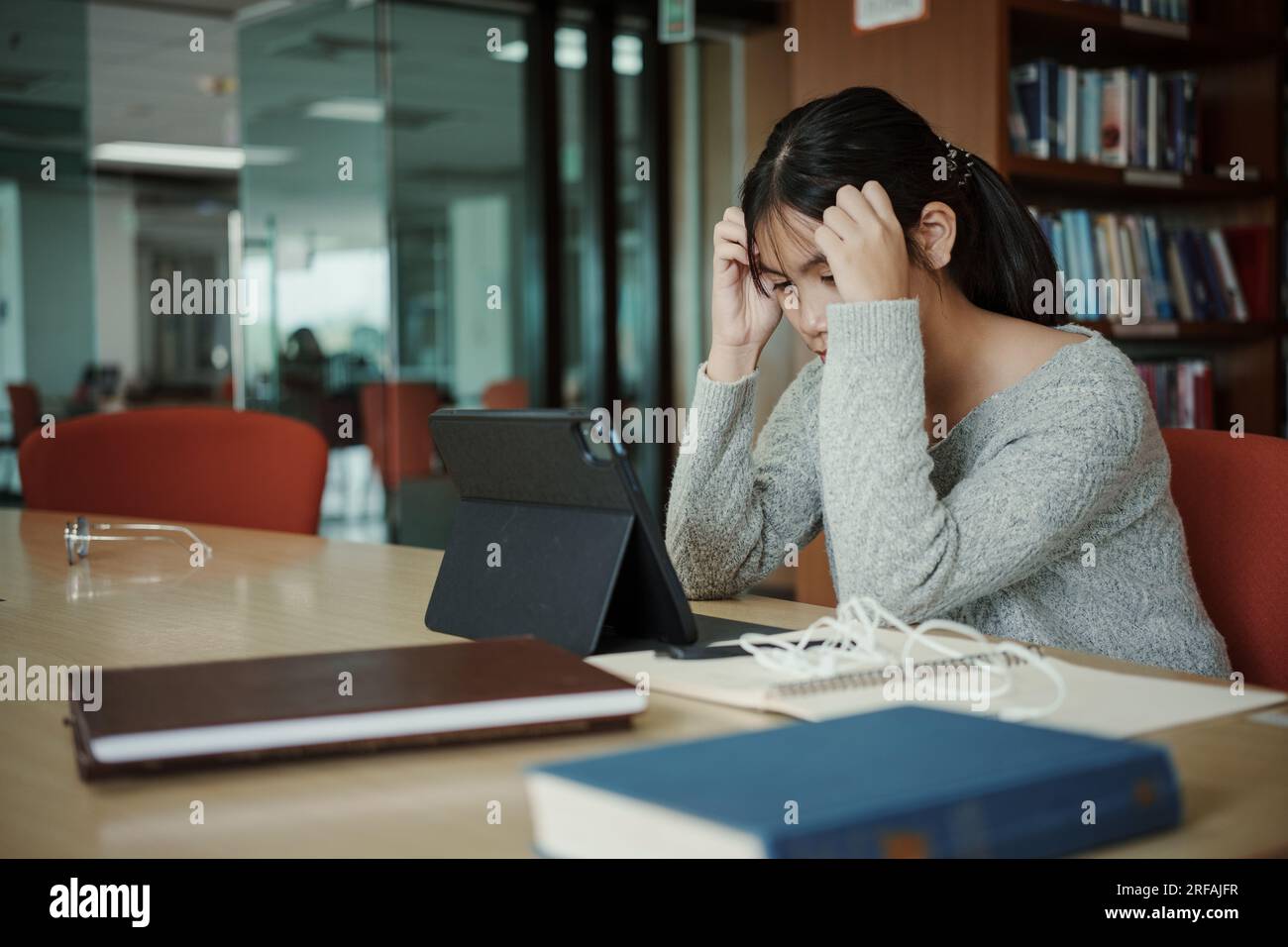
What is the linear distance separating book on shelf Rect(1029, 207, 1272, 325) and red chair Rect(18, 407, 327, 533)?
6.82 feet

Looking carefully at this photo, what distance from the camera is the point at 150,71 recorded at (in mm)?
6910

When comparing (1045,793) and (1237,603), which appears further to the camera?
(1237,603)

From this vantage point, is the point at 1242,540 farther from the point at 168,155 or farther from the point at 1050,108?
the point at 168,155

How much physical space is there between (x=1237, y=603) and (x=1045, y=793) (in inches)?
37.3

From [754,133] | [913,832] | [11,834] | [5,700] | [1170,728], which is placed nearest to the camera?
[913,832]

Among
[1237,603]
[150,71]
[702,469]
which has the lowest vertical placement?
[1237,603]

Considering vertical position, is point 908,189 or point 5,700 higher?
point 908,189

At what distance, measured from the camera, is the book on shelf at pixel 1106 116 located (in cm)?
337

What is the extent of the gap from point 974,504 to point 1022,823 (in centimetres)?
63

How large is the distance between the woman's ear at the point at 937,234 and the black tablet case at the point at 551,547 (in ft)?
1.75

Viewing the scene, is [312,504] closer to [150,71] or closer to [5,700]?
[5,700]

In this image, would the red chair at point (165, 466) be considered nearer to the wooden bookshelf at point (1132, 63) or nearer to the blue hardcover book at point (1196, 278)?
the wooden bookshelf at point (1132, 63)

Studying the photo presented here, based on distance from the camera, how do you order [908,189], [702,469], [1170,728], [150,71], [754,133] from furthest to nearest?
[150,71] < [754,133] < [702,469] < [908,189] < [1170,728]
